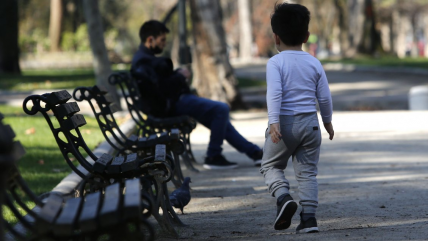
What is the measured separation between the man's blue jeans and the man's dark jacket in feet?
0.54

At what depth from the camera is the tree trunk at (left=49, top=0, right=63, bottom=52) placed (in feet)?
130

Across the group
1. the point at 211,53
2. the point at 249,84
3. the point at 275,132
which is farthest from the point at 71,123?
the point at 249,84

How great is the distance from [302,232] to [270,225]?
50 centimetres

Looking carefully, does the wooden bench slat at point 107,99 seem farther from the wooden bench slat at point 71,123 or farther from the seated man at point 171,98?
the wooden bench slat at point 71,123

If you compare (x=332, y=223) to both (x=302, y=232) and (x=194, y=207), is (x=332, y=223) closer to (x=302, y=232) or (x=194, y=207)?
(x=302, y=232)

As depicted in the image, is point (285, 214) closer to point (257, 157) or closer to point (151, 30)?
point (257, 157)

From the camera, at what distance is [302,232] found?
15.6 feet

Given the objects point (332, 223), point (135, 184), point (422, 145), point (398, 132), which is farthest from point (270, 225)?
point (398, 132)

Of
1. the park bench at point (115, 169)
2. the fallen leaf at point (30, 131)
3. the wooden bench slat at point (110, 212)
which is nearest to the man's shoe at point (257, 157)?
the park bench at point (115, 169)

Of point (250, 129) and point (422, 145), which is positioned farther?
point (250, 129)

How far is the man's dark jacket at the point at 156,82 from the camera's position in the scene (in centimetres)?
809

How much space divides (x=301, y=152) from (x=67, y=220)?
2.17 meters

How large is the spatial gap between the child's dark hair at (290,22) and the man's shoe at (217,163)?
3434 millimetres

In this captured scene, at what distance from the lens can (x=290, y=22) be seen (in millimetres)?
4926
